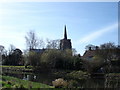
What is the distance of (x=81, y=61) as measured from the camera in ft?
108

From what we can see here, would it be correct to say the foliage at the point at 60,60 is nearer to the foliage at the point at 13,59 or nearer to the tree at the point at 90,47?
the tree at the point at 90,47

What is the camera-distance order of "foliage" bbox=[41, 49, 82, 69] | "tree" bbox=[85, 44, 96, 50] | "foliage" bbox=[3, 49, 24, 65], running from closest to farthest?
"foliage" bbox=[41, 49, 82, 69]
"foliage" bbox=[3, 49, 24, 65]
"tree" bbox=[85, 44, 96, 50]

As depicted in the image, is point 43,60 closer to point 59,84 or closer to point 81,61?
point 81,61

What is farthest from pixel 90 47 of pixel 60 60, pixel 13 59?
pixel 13 59

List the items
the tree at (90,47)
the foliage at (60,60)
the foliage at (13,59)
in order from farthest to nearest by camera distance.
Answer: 1. the tree at (90,47)
2. the foliage at (13,59)
3. the foliage at (60,60)

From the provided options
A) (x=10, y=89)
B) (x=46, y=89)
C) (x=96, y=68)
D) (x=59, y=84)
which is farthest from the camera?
(x=96, y=68)

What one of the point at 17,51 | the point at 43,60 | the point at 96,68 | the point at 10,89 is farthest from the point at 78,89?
the point at 17,51

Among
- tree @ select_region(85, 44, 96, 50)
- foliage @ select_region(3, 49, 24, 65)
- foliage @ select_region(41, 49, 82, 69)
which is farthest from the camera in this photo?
tree @ select_region(85, 44, 96, 50)

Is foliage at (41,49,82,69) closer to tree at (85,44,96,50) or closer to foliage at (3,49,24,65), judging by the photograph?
tree at (85,44,96,50)

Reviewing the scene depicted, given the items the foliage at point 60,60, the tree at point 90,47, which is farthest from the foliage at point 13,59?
the tree at point 90,47

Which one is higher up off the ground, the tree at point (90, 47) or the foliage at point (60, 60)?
the tree at point (90, 47)

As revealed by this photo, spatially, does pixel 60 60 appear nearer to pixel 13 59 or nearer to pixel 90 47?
pixel 90 47

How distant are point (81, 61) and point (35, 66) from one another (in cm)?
777

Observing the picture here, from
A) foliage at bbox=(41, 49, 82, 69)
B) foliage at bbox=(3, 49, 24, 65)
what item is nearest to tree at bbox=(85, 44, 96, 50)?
foliage at bbox=(41, 49, 82, 69)
